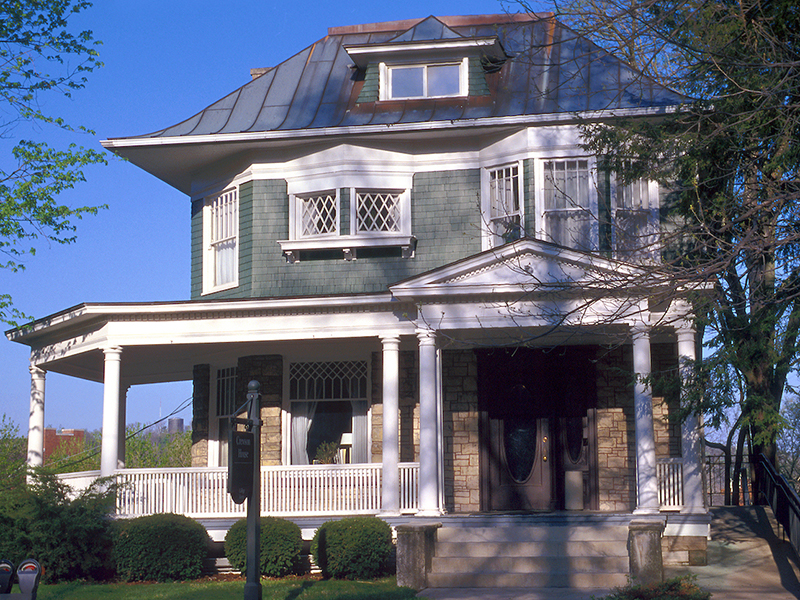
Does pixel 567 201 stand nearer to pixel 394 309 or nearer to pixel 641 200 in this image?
pixel 641 200

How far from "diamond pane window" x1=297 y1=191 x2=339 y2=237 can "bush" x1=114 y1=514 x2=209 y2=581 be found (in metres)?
5.59

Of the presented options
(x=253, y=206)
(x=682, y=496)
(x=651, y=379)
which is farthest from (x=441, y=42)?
(x=682, y=496)

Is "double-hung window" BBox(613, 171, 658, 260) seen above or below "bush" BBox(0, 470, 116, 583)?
above

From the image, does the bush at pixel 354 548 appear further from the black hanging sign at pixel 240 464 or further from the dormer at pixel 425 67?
the dormer at pixel 425 67

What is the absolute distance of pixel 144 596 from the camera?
468 inches

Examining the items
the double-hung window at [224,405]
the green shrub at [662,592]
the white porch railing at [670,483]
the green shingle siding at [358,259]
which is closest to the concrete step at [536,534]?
the white porch railing at [670,483]

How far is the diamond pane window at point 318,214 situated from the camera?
1669 cm

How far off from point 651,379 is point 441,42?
7351mm

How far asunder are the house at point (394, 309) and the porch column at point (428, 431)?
0.14 ft

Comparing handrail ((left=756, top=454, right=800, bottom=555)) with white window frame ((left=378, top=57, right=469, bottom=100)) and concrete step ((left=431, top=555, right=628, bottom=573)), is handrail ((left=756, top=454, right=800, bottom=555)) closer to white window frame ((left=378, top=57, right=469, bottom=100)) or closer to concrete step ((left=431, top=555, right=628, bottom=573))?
concrete step ((left=431, top=555, right=628, bottom=573))

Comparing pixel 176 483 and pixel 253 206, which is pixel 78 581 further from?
pixel 253 206

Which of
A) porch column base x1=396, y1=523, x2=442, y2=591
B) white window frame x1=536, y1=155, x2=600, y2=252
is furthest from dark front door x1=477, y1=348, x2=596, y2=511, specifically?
porch column base x1=396, y1=523, x2=442, y2=591

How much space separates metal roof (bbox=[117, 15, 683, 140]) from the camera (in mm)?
16250

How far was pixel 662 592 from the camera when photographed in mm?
10141
